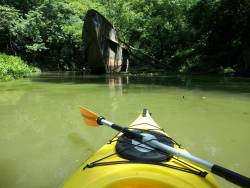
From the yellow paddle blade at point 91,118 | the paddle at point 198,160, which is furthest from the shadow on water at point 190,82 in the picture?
the paddle at point 198,160

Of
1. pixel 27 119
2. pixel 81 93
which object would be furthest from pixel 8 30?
pixel 27 119

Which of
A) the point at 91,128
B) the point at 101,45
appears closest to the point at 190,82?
the point at 101,45

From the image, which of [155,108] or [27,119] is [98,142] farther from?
[155,108]

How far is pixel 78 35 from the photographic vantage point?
80.2 ft

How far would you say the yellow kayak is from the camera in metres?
2.72

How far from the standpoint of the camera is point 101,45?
18344 millimetres

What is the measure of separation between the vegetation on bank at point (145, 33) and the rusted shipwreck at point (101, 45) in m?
2.98

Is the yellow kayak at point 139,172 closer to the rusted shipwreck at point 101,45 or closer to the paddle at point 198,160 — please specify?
the paddle at point 198,160

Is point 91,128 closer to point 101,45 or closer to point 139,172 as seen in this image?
point 139,172

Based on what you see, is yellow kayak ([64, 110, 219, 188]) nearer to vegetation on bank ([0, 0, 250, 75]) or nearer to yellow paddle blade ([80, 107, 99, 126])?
yellow paddle blade ([80, 107, 99, 126])

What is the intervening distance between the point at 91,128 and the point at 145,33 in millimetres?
18546

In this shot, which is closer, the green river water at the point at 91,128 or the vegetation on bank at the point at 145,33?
the green river water at the point at 91,128

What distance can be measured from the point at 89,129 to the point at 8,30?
1837cm

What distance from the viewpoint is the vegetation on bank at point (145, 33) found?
18641mm
